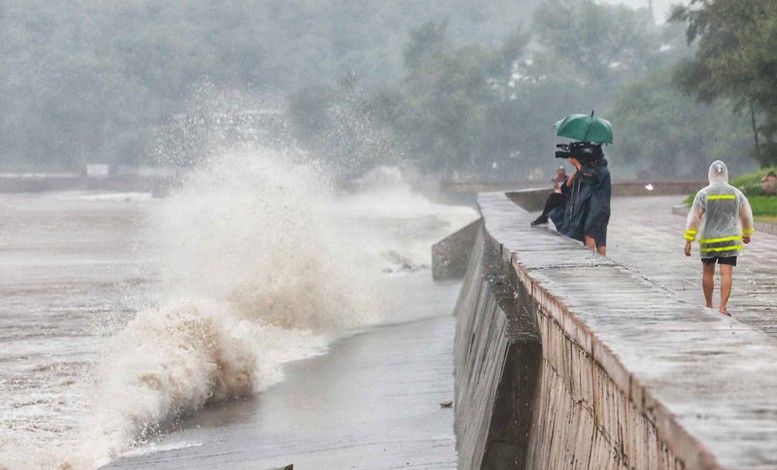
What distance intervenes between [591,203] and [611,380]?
7.38 meters

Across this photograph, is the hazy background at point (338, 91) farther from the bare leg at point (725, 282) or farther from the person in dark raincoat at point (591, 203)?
the bare leg at point (725, 282)

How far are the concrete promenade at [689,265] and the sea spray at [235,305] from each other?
368 cm

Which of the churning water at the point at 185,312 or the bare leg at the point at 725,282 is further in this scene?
the churning water at the point at 185,312

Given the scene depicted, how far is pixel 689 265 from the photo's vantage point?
13016 millimetres

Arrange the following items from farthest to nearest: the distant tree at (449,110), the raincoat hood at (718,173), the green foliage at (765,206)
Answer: the distant tree at (449,110), the green foliage at (765,206), the raincoat hood at (718,173)

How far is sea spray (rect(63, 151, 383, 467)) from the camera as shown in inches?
426

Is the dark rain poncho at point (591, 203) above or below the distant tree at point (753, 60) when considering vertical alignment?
below

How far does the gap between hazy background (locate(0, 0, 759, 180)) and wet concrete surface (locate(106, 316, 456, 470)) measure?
51.4 m

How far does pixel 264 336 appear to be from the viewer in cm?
1622

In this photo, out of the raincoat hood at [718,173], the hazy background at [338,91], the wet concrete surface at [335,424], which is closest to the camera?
the wet concrete surface at [335,424]

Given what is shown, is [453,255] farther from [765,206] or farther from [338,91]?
[338,91]

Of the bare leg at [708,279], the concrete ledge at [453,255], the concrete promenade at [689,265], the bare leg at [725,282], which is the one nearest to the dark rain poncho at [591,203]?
the concrete promenade at [689,265]

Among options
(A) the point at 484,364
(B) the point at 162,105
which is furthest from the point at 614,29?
(A) the point at 484,364

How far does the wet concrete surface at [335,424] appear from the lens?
8.34 m
